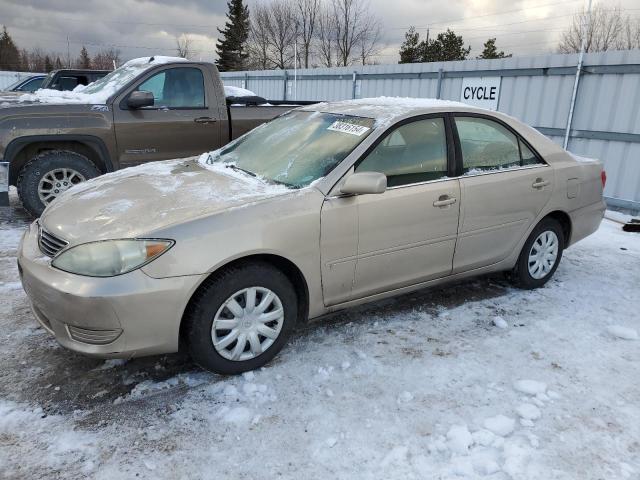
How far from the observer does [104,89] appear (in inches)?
255

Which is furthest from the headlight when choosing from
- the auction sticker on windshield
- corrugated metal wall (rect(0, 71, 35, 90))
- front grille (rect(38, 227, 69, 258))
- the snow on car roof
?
corrugated metal wall (rect(0, 71, 35, 90))

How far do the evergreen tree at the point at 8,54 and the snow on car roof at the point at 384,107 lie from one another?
65.7 m

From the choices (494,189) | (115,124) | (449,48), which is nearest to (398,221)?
(494,189)

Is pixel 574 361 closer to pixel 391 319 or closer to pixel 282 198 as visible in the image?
pixel 391 319

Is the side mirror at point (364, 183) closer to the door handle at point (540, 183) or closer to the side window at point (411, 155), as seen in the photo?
the side window at point (411, 155)

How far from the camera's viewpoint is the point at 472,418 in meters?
2.75

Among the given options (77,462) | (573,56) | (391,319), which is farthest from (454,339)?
(573,56)

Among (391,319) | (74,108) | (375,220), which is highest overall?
(74,108)

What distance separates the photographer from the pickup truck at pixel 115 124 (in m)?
5.81

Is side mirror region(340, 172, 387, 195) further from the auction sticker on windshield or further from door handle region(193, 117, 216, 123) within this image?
door handle region(193, 117, 216, 123)

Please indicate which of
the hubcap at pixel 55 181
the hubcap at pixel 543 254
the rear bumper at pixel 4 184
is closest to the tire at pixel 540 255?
the hubcap at pixel 543 254

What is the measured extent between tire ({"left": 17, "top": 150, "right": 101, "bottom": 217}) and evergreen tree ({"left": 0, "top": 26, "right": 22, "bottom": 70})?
62.6 m

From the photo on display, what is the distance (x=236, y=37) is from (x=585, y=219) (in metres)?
53.9

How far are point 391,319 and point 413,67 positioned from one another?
8877 millimetres
